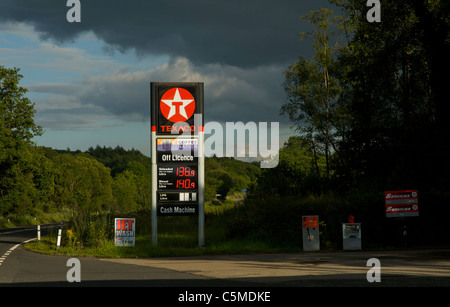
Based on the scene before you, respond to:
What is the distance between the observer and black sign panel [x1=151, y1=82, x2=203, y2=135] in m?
24.2

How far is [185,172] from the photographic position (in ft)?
79.8

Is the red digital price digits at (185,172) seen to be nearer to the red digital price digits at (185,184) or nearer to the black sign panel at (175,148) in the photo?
the black sign panel at (175,148)

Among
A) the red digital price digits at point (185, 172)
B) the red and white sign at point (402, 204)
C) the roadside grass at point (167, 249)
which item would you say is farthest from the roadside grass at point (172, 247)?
the red and white sign at point (402, 204)

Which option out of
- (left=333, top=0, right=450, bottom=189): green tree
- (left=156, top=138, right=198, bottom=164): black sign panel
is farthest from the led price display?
(left=333, top=0, right=450, bottom=189): green tree

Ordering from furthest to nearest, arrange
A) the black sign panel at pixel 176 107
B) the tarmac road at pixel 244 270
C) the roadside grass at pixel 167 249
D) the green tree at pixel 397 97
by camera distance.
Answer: the green tree at pixel 397 97
the black sign panel at pixel 176 107
the roadside grass at pixel 167 249
the tarmac road at pixel 244 270

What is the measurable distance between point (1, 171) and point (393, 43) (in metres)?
48.3

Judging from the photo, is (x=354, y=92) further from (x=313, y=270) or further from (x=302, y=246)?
(x=313, y=270)

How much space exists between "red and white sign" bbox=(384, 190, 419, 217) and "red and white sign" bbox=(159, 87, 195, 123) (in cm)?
947

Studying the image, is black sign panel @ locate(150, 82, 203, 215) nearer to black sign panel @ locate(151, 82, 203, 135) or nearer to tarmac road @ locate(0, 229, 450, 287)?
black sign panel @ locate(151, 82, 203, 135)

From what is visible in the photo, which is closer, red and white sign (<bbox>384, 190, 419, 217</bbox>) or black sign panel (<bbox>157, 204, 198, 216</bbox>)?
red and white sign (<bbox>384, 190, 419, 217</bbox>)

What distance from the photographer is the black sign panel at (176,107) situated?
953 inches

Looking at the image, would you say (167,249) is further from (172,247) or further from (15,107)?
(15,107)

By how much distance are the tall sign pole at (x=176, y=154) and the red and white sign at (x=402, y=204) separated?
8113 millimetres
